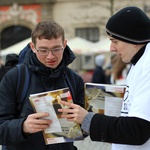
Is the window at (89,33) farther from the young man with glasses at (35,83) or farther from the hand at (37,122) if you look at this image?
the hand at (37,122)

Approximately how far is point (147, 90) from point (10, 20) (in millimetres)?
18562

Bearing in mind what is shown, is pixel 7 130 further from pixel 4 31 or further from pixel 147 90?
pixel 4 31

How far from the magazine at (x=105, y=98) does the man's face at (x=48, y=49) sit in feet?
0.81

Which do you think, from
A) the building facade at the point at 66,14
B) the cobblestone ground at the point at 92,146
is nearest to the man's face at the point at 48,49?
the cobblestone ground at the point at 92,146

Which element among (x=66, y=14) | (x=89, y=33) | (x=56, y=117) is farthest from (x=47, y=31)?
(x=89, y=33)

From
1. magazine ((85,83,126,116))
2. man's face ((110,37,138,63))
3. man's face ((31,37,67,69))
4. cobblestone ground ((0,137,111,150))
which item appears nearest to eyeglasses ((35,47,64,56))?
man's face ((31,37,67,69))

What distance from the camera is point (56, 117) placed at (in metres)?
1.78

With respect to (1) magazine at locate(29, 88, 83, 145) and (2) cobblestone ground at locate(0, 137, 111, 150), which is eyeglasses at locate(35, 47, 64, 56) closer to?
(1) magazine at locate(29, 88, 83, 145)

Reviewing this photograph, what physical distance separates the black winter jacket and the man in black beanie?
12.7 inches

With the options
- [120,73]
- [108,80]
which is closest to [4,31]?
[108,80]

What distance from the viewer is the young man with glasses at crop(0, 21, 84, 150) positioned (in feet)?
6.18

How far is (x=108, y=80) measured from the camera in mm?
7484

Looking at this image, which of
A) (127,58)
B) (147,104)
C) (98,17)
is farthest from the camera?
(98,17)

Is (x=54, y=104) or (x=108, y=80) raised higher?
(x=54, y=104)
